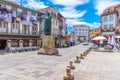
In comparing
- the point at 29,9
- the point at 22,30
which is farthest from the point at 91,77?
the point at 29,9

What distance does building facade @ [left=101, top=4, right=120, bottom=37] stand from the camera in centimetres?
4742

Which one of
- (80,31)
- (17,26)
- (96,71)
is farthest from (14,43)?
(80,31)

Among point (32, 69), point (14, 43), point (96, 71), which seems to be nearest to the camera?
point (96, 71)

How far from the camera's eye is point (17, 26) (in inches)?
1217

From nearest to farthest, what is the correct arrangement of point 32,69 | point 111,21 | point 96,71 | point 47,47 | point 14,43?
point 96,71 → point 32,69 → point 47,47 → point 14,43 → point 111,21

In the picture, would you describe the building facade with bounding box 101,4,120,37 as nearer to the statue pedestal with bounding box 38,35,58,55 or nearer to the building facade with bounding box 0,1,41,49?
the building facade with bounding box 0,1,41,49

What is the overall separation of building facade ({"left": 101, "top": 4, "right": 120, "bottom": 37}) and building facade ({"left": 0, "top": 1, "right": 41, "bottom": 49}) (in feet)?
77.9

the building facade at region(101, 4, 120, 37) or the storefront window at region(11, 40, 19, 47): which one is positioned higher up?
the building facade at region(101, 4, 120, 37)

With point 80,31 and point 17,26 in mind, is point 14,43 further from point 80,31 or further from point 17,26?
point 80,31

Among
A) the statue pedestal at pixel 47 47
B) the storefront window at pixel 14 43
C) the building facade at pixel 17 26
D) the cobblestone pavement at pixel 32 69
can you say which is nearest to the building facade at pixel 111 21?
the building facade at pixel 17 26

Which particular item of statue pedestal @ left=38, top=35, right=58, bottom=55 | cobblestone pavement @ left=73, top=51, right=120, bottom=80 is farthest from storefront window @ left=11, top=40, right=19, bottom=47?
cobblestone pavement @ left=73, top=51, right=120, bottom=80

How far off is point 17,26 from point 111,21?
30547 mm

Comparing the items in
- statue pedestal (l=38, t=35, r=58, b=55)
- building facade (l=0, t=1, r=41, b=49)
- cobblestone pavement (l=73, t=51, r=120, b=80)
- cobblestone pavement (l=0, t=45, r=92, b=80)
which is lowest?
cobblestone pavement (l=73, t=51, r=120, b=80)

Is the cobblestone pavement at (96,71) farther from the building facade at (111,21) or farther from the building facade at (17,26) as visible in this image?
the building facade at (111,21)
